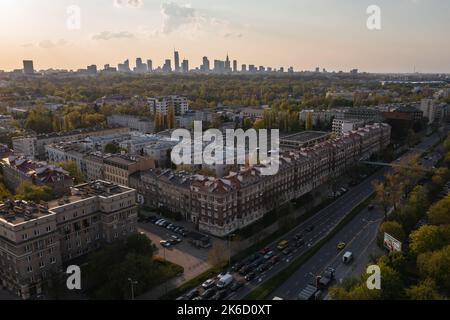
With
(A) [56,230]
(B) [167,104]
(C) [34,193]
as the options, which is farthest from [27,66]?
(A) [56,230]

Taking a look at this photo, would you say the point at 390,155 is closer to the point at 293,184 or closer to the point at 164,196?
the point at 293,184

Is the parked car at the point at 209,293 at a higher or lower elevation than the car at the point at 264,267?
lower

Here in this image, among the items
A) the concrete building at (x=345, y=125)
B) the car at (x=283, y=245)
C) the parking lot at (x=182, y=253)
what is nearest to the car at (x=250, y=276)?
the parking lot at (x=182, y=253)

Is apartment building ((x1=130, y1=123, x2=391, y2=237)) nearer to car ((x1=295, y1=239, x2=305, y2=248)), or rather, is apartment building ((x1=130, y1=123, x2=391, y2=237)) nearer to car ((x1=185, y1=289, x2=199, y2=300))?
car ((x1=295, y1=239, x2=305, y2=248))

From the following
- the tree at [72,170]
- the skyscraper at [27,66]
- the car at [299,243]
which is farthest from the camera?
the skyscraper at [27,66]

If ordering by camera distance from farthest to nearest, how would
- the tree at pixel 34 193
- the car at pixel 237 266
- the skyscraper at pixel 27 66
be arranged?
the skyscraper at pixel 27 66 < the tree at pixel 34 193 < the car at pixel 237 266

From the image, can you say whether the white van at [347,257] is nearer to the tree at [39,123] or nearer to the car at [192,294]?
the car at [192,294]
